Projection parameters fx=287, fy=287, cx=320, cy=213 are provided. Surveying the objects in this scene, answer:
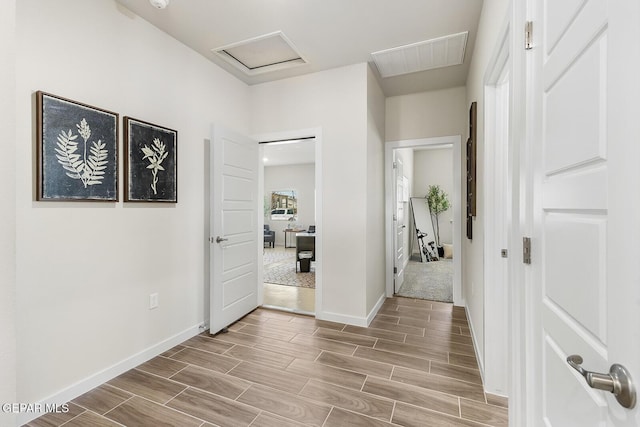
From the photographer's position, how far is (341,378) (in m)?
2.08

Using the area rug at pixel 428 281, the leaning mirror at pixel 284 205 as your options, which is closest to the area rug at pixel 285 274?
the area rug at pixel 428 281

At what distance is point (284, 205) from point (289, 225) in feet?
2.23

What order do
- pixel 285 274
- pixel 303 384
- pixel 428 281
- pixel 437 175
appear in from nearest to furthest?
pixel 303 384 < pixel 428 281 < pixel 285 274 < pixel 437 175

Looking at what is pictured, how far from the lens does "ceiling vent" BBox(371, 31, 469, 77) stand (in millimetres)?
2619

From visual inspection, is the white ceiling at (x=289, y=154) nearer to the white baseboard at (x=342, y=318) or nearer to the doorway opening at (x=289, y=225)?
the doorway opening at (x=289, y=225)

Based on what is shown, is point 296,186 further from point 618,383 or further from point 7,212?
point 618,383

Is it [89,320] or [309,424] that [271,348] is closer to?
[309,424]

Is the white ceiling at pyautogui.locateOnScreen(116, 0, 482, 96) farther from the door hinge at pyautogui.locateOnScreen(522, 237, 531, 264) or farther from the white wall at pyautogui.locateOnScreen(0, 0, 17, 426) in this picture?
the door hinge at pyautogui.locateOnScreen(522, 237, 531, 264)

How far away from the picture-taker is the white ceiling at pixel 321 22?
2.16 meters

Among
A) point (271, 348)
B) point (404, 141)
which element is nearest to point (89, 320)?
point (271, 348)

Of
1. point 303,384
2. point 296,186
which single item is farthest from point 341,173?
point 296,186

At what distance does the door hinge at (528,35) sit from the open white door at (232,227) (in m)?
2.45

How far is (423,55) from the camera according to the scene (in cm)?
285

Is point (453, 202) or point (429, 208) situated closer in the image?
point (453, 202)
